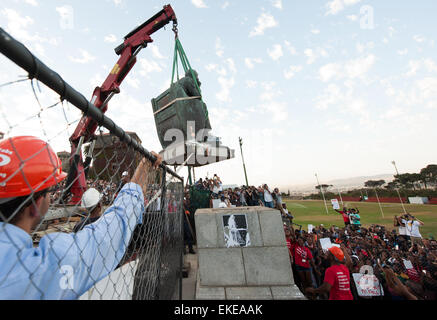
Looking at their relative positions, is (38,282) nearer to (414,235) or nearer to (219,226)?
(219,226)

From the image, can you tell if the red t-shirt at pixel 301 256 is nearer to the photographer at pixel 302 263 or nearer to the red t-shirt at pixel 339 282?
the photographer at pixel 302 263

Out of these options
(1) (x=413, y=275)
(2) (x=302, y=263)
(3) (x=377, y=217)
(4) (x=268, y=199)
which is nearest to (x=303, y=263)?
(2) (x=302, y=263)

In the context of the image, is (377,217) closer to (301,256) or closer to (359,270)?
(359,270)

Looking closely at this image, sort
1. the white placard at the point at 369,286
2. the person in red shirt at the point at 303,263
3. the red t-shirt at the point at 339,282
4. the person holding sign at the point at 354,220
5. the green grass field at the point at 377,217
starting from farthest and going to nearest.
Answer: the green grass field at the point at 377,217
the person holding sign at the point at 354,220
the person in red shirt at the point at 303,263
the white placard at the point at 369,286
the red t-shirt at the point at 339,282

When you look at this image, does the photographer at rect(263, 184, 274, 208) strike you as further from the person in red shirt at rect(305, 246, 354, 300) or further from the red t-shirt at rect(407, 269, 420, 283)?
the person in red shirt at rect(305, 246, 354, 300)

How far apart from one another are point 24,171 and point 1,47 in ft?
1.59

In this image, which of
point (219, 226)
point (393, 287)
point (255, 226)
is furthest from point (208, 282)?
point (393, 287)

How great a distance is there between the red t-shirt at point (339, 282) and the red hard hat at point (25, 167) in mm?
4805

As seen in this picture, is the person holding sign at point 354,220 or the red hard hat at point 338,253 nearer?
the red hard hat at point 338,253

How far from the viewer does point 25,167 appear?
0.81 m

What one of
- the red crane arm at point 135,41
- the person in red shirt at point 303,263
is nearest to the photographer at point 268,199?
the person in red shirt at point 303,263

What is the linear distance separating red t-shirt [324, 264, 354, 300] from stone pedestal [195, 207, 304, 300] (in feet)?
3.39

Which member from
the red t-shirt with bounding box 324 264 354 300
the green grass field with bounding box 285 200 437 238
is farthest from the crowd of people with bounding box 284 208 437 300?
the green grass field with bounding box 285 200 437 238

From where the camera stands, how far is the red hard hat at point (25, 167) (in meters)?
0.76
